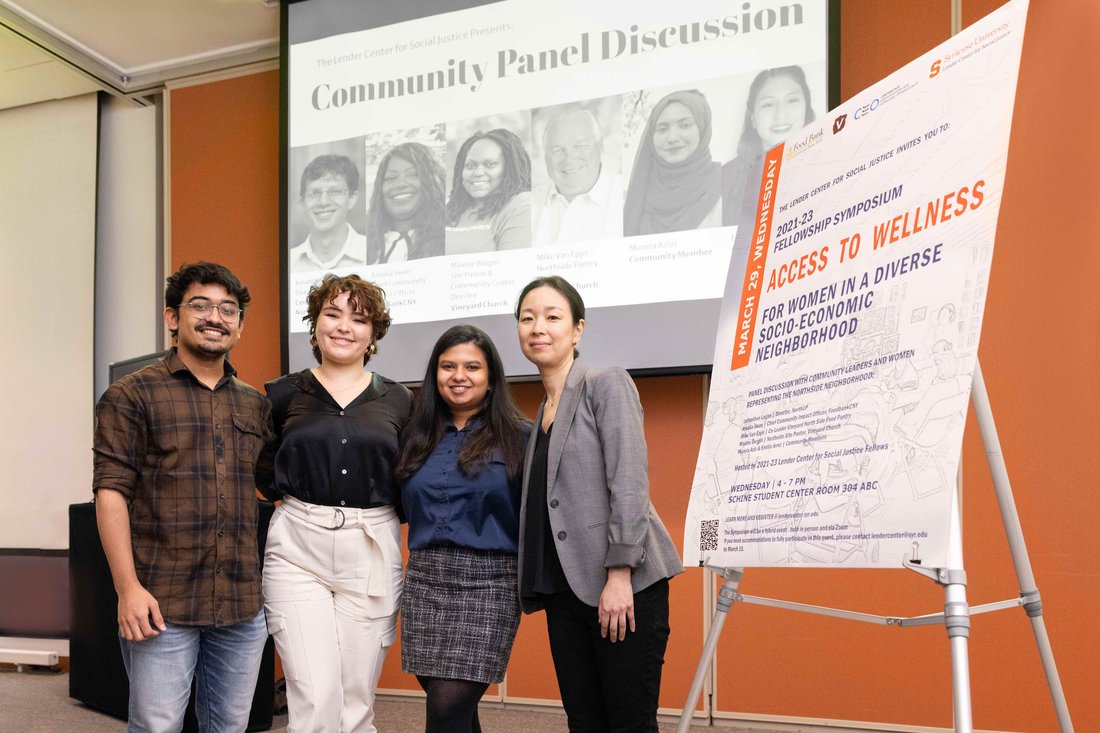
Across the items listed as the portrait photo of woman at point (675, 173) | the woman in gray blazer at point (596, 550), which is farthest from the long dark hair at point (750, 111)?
the woman in gray blazer at point (596, 550)

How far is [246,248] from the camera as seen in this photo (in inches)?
169

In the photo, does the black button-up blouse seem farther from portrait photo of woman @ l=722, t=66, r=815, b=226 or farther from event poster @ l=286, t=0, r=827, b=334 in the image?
portrait photo of woman @ l=722, t=66, r=815, b=226

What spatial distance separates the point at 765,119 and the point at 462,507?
6.50ft

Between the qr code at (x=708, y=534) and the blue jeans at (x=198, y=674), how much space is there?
949 millimetres

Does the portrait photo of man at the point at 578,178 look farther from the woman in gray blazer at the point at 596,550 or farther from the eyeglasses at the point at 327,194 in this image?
the woman in gray blazer at the point at 596,550

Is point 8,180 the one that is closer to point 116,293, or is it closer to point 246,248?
point 116,293

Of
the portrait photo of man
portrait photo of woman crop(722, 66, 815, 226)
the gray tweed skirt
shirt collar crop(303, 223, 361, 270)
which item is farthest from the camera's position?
shirt collar crop(303, 223, 361, 270)

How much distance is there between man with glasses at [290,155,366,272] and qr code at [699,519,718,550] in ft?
7.88

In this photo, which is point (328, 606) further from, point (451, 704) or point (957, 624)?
point (957, 624)

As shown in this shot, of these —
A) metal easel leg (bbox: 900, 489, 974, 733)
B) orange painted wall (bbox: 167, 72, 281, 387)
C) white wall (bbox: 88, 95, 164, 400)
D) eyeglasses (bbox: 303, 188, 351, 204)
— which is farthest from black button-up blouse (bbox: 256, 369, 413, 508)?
white wall (bbox: 88, 95, 164, 400)

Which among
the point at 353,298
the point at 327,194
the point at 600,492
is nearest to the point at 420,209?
the point at 327,194

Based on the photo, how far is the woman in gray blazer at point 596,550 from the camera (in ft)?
5.93

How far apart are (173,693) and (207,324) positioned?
0.75 meters

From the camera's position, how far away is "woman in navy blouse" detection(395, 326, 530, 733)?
1928 millimetres
